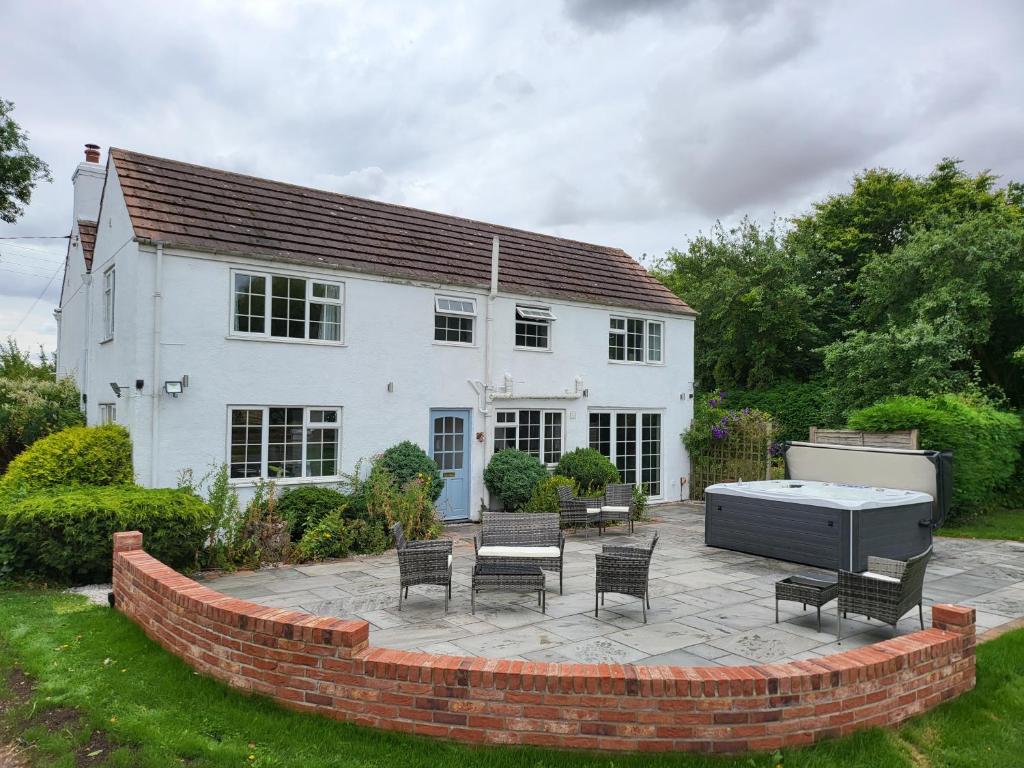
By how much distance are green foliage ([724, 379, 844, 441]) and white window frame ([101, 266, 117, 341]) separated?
14803 mm

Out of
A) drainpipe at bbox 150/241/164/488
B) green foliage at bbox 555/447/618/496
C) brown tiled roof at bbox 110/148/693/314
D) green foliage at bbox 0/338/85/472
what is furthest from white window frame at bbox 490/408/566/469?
green foliage at bbox 0/338/85/472

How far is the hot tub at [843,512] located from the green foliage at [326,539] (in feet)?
20.1

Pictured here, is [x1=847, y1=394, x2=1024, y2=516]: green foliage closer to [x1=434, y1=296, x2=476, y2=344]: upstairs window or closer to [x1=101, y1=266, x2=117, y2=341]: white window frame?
[x1=434, y1=296, x2=476, y2=344]: upstairs window

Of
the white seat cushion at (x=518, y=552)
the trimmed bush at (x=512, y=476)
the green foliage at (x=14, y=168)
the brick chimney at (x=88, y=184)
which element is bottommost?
the white seat cushion at (x=518, y=552)

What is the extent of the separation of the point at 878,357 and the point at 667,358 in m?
5.24

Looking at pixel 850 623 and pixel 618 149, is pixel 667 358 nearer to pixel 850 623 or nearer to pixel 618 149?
pixel 618 149

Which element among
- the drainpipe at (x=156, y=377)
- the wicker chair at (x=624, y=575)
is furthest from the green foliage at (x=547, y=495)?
the drainpipe at (x=156, y=377)

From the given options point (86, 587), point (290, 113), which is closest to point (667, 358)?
point (290, 113)

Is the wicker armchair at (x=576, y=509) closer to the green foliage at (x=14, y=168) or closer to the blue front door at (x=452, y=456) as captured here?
the blue front door at (x=452, y=456)

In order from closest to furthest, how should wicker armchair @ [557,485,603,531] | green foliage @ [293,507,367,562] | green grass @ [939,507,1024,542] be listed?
green foliage @ [293,507,367,562], wicker armchair @ [557,485,603,531], green grass @ [939,507,1024,542]

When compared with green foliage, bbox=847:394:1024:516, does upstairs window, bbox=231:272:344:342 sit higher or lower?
higher

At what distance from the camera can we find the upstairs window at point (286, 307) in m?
11.9

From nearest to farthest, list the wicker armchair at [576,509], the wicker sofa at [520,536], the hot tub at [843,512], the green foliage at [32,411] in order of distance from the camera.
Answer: the wicker sofa at [520,536] → the hot tub at [843,512] → the wicker armchair at [576,509] → the green foliage at [32,411]

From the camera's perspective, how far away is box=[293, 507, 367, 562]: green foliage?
396 inches
